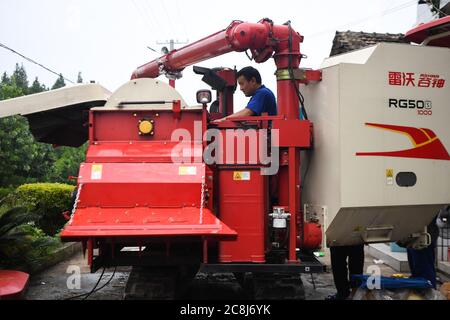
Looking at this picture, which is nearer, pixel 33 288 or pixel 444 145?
pixel 444 145

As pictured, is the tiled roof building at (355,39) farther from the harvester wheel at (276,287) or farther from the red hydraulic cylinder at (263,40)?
the harvester wheel at (276,287)

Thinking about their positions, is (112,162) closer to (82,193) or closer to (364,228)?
(82,193)

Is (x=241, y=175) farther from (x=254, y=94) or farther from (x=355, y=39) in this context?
(x=355, y=39)

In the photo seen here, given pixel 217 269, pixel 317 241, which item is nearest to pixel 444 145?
pixel 317 241

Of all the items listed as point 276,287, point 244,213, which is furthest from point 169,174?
point 276,287

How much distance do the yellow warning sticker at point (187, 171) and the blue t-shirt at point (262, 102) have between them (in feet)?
3.94

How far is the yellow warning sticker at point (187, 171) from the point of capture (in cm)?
453

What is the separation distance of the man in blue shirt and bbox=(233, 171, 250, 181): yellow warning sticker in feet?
2.05

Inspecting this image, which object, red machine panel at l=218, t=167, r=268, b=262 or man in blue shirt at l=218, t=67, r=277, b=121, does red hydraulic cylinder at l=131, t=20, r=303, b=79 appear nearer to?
man in blue shirt at l=218, t=67, r=277, b=121

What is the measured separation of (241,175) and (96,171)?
1.39 meters

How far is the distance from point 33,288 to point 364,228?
4.68 meters

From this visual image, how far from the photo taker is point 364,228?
4957 mm

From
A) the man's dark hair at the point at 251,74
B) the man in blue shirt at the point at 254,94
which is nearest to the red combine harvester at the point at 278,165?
the man in blue shirt at the point at 254,94

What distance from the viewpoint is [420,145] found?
4.91 meters
